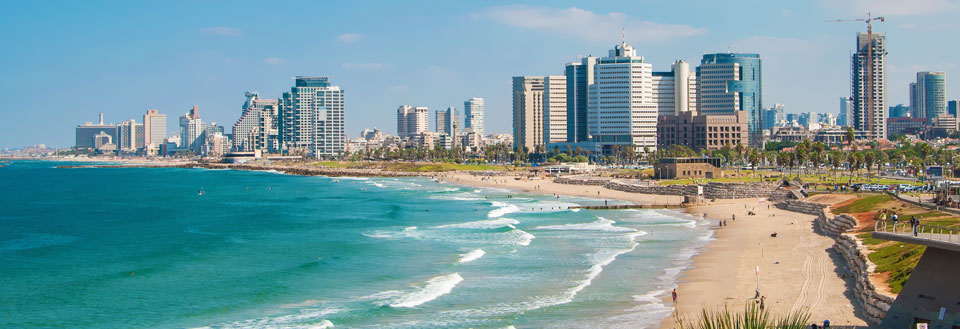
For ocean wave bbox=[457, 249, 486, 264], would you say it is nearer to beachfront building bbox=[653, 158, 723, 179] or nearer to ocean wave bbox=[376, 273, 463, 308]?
ocean wave bbox=[376, 273, 463, 308]

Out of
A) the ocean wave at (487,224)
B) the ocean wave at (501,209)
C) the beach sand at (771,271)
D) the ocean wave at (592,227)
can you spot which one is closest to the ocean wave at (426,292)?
the beach sand at (771,271)

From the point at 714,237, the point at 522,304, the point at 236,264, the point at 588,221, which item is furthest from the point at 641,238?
the point at 236,264

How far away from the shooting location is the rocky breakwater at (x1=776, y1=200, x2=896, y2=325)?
99.3 feet

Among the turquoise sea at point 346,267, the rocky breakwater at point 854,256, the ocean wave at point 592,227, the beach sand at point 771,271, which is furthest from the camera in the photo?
the ocean wave at point 592,227

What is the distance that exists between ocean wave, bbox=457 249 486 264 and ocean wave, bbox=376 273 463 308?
510cm

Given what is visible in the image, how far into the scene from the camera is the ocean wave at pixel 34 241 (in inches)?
2434

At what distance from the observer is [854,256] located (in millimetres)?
41625

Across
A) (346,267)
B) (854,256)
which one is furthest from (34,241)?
(854,256)

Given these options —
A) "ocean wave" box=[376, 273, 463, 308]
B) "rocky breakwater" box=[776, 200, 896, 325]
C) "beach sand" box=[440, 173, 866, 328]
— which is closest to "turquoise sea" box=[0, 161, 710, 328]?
"ocean wave" box=[376, 273, 463, 308]

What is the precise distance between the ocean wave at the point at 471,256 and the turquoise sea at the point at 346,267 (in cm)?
26

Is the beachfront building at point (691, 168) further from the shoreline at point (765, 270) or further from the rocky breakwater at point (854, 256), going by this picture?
the rocky breakwater at point (854, 256)

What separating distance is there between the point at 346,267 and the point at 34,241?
32.9m

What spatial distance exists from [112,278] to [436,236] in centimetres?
2498

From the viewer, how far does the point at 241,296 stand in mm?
40438
